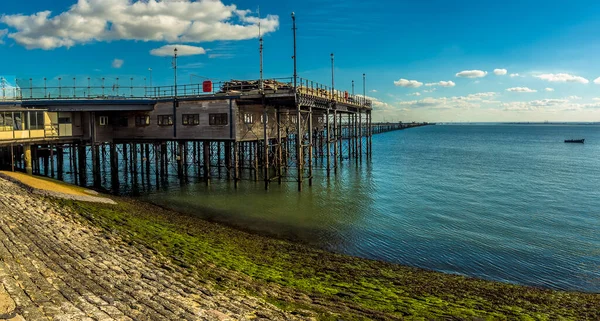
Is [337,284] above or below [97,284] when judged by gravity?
below

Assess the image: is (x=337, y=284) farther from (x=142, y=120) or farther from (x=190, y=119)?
(x=142, y=120)

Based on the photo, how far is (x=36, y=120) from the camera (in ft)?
102

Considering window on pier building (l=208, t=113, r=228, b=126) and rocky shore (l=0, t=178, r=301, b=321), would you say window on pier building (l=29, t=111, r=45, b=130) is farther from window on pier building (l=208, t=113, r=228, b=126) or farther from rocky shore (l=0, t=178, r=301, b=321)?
rocky shore (l=0, t=178, r=301, b=321)

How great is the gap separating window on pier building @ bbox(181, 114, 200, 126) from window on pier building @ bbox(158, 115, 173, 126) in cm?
132

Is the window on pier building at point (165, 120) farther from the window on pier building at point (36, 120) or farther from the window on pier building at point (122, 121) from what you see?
the window on pier building at point (36, 120)

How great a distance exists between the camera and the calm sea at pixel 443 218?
16.2m

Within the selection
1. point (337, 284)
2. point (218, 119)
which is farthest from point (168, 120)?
point (337, 284)

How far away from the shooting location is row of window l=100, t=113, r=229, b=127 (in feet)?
103

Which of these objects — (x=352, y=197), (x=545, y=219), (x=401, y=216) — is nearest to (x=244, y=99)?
(x=352, y=197)

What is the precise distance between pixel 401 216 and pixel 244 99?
14.8 m

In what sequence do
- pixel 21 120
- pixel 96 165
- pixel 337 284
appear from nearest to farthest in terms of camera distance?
pixel 337 284 → pixel 21 120 → pixel 96 165

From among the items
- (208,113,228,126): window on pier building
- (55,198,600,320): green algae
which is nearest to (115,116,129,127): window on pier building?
(208,113,228,126): window on pier building

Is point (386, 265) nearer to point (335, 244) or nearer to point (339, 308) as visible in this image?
point (335, 244)

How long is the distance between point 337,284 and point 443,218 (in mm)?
13275
